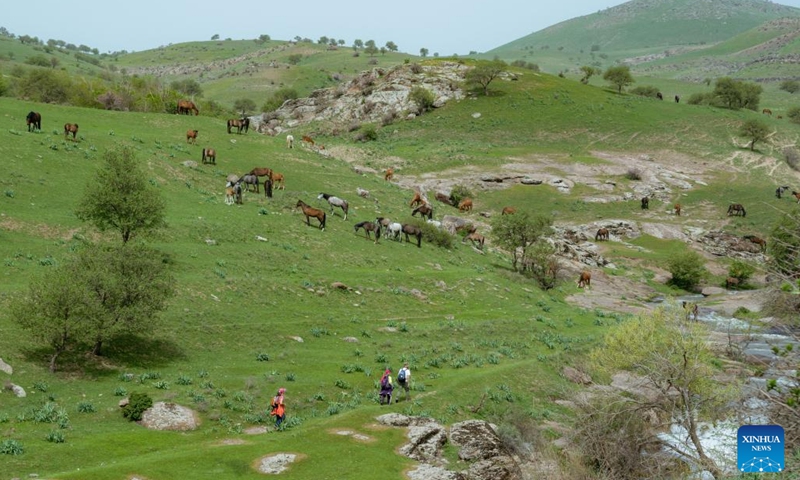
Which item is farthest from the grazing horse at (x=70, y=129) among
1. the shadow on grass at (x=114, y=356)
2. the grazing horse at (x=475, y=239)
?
the grazing horse at (x=475, y=239)

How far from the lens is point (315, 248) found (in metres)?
44.5

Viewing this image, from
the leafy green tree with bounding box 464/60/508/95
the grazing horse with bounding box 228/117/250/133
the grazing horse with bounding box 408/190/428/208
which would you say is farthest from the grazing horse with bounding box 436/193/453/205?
the leafy green tree with bounding box 464/60/508/95

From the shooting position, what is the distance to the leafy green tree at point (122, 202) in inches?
1328

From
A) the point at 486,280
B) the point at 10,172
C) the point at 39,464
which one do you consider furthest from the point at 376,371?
the point at 10,172

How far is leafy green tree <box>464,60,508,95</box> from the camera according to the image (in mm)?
117781

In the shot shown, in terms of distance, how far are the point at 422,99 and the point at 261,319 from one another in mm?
84659

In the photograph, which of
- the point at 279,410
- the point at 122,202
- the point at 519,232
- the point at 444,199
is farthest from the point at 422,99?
the point at 279,410

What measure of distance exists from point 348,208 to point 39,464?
4041cm

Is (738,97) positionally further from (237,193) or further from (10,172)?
(10,172)

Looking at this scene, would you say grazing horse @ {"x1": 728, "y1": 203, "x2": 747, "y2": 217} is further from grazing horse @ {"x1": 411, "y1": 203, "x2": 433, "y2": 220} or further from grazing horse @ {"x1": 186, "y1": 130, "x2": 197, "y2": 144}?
grazing horse @ {"x1": 186, "y1": 130, "x2": 197, "y2": 144}

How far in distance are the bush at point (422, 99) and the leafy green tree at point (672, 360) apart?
8545 cm

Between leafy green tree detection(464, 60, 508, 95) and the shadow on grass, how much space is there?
98.9 metres

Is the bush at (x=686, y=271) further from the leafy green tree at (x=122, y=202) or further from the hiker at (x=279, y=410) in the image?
the hiker at (x=279, y=410)

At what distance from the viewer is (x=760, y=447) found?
9492 mm
